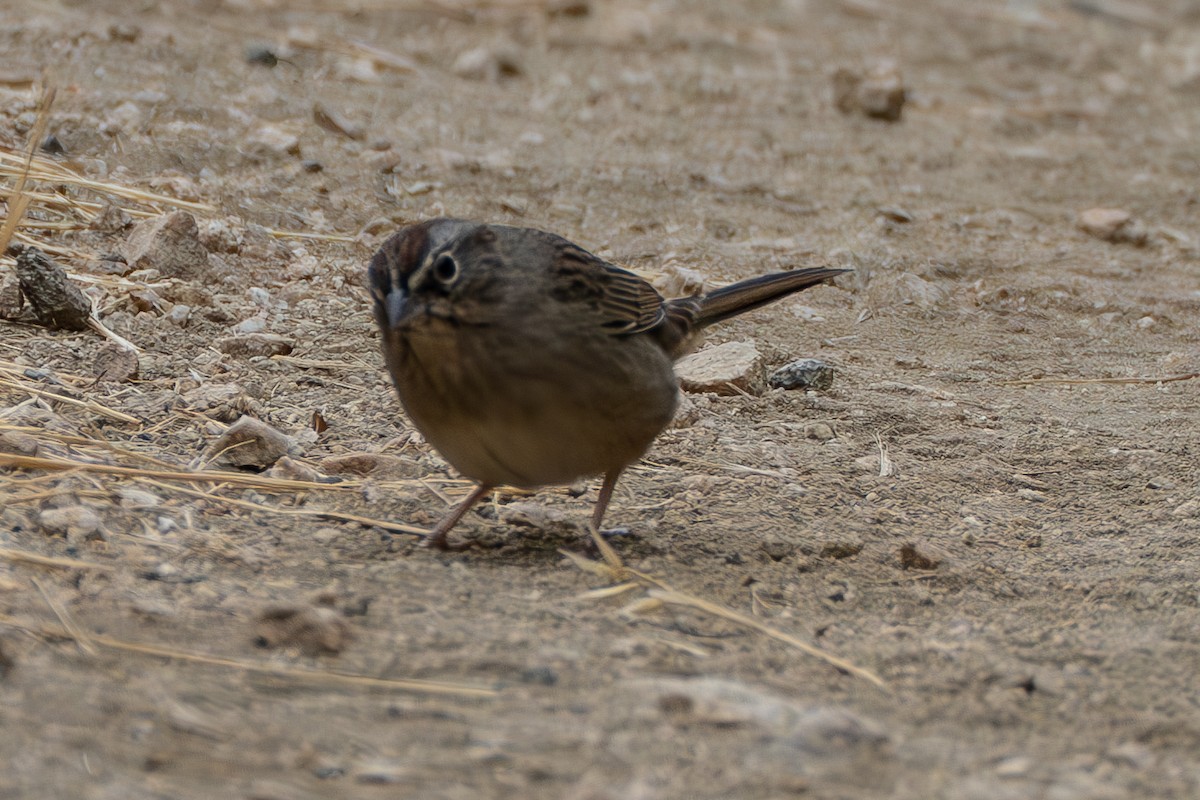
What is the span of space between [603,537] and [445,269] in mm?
1062

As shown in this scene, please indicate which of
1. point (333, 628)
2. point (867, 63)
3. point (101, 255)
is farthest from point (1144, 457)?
point (867, 63)

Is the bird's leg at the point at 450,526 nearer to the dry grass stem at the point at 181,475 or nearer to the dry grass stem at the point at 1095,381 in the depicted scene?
the dry grass stem at the point at 181,475

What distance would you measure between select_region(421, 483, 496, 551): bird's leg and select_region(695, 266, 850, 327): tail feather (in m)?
1.12

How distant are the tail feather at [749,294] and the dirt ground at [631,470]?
1.65 feet

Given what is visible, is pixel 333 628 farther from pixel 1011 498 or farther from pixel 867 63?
pixel 867 63

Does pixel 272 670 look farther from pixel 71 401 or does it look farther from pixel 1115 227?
pixel 1115 227

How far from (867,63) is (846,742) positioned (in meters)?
9.03

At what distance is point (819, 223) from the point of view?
776 centimetres

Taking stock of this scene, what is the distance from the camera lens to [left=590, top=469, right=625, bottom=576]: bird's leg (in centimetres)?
387

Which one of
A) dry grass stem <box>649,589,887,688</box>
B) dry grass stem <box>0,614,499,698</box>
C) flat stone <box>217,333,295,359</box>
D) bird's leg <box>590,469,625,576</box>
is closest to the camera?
dry grass stem <box>0,614,499,698</box>

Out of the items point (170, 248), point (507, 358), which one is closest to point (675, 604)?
point (507, 358)

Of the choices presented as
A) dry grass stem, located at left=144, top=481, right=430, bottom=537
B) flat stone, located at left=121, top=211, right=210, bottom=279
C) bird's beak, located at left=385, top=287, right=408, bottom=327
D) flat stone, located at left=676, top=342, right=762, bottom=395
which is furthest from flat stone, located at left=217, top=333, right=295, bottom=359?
bird's beak, located at left=385, top=287, right=408, bottom=327

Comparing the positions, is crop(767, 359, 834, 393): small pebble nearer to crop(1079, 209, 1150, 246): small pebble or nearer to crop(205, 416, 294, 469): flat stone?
crop(205, 416, 294, 469): flat stone

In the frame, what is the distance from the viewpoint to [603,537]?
166 inches
